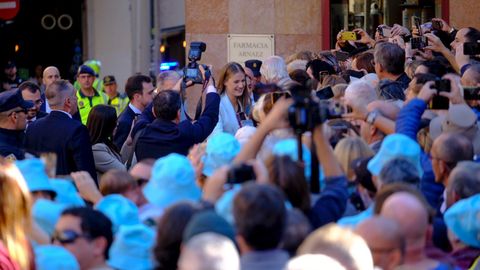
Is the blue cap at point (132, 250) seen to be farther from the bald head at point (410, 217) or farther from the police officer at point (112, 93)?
the police officer at point (112, 93)

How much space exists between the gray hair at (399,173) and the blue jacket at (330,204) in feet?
1.17

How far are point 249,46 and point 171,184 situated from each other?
9.65 m

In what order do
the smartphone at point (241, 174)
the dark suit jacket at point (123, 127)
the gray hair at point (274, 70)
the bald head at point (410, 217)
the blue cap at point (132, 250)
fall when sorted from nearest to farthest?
the bald head at point (410, 217) < the blue cap at point (132, 250) < the smartphone at point (241, 174) < the gray hair at point (274, 70) < the dark suit jacket at point (123, 127)

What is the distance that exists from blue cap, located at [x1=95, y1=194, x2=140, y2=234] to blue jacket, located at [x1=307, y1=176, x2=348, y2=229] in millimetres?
984

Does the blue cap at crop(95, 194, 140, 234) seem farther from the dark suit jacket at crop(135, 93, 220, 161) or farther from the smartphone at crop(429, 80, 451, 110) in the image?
the dark suit jacket at crop(135, 93, 220, 161)

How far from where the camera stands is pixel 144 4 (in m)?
23.1

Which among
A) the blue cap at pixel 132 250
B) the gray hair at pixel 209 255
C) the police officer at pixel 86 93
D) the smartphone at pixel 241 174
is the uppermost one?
the police officer at pixel 86 93

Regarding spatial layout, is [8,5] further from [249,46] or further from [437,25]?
[437,25]

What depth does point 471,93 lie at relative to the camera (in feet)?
29.3

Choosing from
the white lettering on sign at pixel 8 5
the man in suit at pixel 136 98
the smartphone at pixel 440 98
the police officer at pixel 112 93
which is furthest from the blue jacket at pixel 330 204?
the white lettering on sign at pixel 8 5

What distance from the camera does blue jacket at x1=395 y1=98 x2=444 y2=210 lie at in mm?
7838

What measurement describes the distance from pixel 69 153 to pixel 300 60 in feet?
11.6

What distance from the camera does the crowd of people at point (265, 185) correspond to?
560 cm

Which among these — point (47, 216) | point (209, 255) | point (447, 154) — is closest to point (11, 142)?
point (47, 216)
